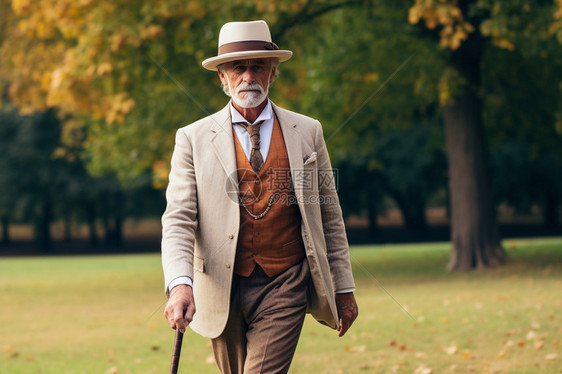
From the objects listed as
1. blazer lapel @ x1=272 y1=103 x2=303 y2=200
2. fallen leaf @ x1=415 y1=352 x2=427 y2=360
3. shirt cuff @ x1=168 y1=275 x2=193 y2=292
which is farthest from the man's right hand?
fallen leaf @ x1=415 y1=352 x2=427 y2=360

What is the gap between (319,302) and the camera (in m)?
3.81

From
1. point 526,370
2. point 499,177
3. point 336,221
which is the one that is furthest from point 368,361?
point 499,177

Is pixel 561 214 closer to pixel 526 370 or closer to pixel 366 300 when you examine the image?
pixel 366 300

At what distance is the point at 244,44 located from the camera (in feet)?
12.4

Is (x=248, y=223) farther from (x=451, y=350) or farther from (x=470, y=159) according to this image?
(x=470, y=159)

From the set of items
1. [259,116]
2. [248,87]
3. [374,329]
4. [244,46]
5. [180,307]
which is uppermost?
[244,46]

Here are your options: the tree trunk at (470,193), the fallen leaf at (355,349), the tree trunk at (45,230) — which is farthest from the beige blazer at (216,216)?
the tree trunk at (45,230)

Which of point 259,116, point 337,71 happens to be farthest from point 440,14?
point 259,116

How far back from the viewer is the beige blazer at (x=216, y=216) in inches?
Result: 143

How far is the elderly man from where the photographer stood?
3.66 metres

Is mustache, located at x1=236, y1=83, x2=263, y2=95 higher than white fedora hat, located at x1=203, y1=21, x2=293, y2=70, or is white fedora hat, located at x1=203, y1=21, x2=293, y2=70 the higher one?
white fedora hat, located at x1=203, y1=21, x2=293, y2=70

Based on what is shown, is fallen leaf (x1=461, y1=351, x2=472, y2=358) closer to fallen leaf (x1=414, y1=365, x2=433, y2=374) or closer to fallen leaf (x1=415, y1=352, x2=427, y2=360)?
fallen leaf (x1=415, y1=352, x2=427, y2=360)

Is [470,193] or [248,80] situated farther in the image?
[470,193]

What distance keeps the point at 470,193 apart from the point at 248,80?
13.2 metres
